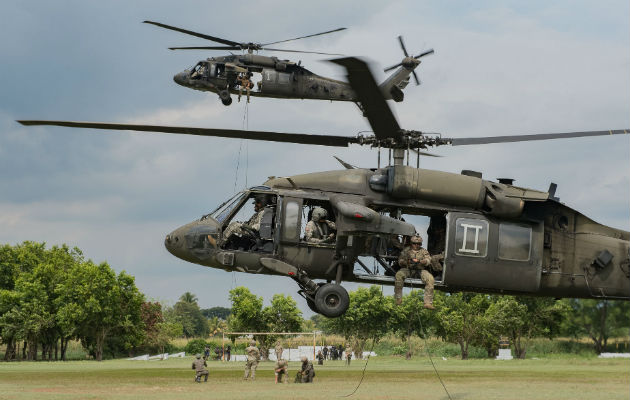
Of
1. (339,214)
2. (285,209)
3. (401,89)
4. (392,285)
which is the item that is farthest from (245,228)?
(401,89)

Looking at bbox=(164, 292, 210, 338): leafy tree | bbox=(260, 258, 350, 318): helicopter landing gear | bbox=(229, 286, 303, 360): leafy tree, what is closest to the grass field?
bbox=(260, 258, 350, 318): helicopter landing gear

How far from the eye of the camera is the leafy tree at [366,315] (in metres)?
63.8

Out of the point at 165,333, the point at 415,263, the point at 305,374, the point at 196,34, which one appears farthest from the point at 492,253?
the point at 165,333

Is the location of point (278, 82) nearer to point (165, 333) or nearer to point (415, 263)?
point (415, 263)

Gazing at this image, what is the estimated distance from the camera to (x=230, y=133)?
54.7 feet

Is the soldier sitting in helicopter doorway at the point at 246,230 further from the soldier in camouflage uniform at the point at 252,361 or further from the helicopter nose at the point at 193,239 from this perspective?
the soldier in camouflage uniform at the point at 252,361

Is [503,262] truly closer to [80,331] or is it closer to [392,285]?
[392,285]

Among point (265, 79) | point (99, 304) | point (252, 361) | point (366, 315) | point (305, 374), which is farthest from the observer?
point (99, 304)

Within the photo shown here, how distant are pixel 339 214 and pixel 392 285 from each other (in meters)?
2.05

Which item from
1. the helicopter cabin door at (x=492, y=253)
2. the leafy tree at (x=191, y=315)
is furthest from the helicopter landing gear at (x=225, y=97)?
the leafy tree at (x=191, y=315)

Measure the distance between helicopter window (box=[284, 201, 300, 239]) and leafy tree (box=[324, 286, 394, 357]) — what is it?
47.1m

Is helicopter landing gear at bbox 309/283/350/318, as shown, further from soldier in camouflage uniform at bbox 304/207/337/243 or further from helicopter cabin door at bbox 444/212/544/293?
helicopter cabin door at bbox 444/212/544/293

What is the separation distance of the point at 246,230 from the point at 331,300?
2575 mm

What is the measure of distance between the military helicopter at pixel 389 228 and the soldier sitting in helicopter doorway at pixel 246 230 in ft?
0.09
